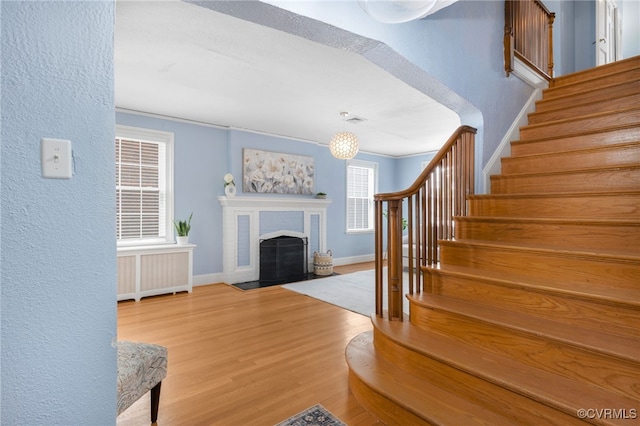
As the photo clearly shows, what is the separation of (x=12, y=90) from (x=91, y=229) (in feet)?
1.45

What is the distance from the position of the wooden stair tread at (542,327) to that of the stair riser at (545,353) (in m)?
0.03

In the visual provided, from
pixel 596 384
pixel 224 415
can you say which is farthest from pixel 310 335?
pixel 596 384

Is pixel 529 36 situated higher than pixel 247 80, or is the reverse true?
pixel 529 36

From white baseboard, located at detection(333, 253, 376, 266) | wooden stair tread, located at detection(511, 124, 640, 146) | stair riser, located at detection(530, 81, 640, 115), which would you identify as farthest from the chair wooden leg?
white baseboard, located at detection(333, 253, 376, 266)

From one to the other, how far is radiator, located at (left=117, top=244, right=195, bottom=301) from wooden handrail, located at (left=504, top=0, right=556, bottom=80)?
15.0ft

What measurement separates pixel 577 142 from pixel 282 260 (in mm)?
4315

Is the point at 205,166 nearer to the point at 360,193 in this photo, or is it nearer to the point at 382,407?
the point at 360,193

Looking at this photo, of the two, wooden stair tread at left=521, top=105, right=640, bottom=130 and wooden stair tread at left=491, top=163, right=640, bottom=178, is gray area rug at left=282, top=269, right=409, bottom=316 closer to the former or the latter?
wooden stair tread at left=491, top=163, right=640, bottom=178

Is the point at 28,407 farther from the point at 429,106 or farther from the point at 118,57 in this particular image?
the point at 429,106

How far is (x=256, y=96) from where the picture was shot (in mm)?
3781

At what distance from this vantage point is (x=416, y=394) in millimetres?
1635

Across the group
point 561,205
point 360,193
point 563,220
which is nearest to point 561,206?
point 561,205

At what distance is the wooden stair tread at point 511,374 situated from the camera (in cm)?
126

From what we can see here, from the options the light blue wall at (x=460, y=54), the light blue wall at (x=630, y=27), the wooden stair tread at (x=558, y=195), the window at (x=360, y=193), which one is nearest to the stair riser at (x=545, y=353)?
the wooden stair tread at (x=558, y=195)
